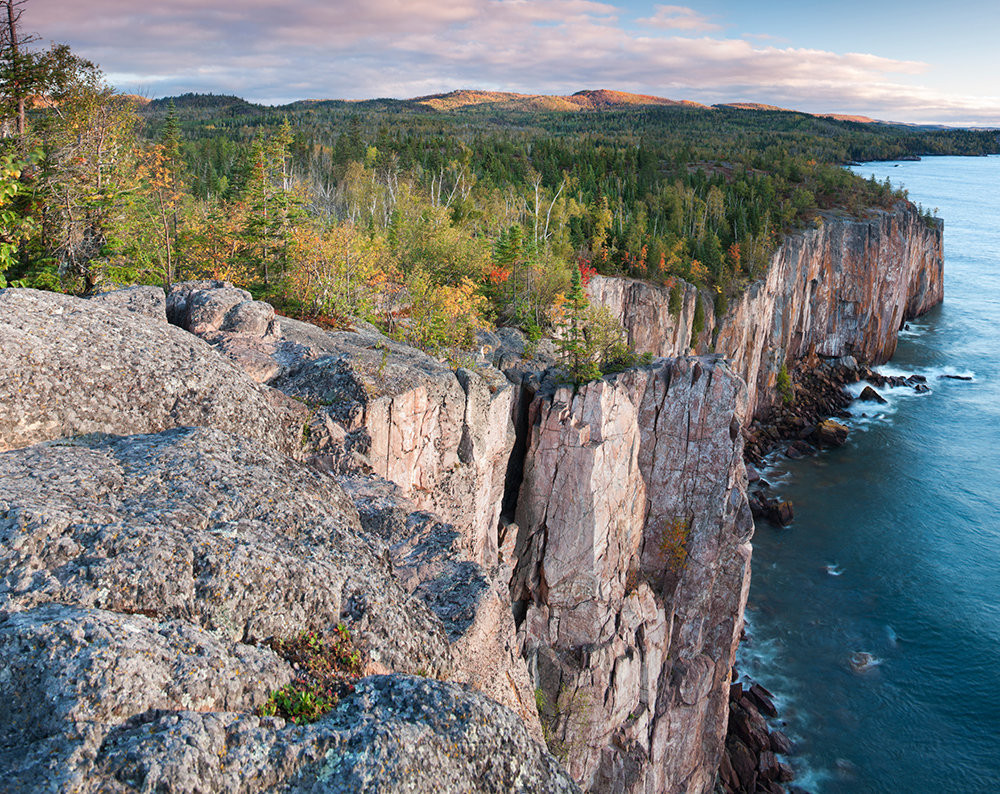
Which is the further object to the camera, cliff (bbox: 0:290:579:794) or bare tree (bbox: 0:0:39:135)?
bare tree (bbox: 0:0:39:135)

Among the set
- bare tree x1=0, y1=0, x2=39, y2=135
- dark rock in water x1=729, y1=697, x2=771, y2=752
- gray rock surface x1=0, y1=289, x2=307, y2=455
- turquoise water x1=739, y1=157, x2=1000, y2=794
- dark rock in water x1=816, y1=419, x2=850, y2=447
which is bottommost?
dark rock in water x1=729, y1=697, x2=771, y2=752

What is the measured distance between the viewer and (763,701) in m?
39.0

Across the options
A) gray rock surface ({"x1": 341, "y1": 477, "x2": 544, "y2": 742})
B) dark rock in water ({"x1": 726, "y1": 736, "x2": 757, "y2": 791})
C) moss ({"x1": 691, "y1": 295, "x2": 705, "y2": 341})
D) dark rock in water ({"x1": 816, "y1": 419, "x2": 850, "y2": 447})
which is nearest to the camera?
gray rock surface ({"x1": 341, "y1": 477, "x2": 544, "y2": 742})

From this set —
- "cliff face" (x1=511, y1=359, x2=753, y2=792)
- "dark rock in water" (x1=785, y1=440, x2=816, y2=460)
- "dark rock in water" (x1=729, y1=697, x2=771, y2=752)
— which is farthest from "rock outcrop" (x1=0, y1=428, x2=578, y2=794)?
"dark rock in water" (x1=785, y1=440, x2=816, y2=460)

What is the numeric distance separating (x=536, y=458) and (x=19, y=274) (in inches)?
825

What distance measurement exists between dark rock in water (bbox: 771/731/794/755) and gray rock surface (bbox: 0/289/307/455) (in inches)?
1436

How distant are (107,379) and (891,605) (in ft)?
171

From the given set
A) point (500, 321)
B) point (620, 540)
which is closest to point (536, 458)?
point (620, 540)

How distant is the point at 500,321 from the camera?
150 feet

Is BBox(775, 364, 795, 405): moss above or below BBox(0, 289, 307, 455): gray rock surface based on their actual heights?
below

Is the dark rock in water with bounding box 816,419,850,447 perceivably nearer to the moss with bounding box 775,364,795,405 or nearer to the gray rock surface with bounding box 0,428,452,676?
the moss with bounding box 775,364,795,405

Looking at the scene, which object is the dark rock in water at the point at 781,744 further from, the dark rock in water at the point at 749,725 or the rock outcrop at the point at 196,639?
the rock outcrop at the point at 196,639

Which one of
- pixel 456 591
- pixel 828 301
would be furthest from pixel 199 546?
pixel 828 301

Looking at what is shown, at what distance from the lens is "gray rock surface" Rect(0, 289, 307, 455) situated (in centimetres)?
991
